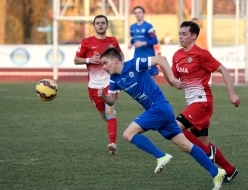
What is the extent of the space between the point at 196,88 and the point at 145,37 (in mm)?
9552

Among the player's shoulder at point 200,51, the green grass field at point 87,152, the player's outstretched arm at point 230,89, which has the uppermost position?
the player's shoulder at point 200,51

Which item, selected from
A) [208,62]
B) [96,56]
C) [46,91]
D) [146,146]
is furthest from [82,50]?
[146,146]

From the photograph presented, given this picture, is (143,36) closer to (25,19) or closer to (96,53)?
(96,53)

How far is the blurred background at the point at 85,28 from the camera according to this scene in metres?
26.0

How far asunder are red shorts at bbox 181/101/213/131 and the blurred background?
13.2 metres

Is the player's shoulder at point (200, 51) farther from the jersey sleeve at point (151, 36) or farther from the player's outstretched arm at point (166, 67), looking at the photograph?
the jersey sleeve at point (151, 36)

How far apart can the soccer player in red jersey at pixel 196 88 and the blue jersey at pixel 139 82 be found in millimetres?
637

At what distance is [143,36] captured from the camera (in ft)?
60.3

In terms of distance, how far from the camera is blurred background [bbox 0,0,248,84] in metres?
26.0

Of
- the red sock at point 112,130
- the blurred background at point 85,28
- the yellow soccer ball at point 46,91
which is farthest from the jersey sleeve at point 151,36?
the yellow soccer ball at point 46,91

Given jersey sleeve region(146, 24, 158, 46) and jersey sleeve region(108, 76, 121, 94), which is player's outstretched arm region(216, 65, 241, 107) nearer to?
jersey sleeve region(108, 76, 121, 94)

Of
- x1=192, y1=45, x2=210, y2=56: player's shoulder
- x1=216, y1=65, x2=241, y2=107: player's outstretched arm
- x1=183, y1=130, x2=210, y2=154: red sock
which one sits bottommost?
x1=183, y1=130, x2=210, y2=154: red sock

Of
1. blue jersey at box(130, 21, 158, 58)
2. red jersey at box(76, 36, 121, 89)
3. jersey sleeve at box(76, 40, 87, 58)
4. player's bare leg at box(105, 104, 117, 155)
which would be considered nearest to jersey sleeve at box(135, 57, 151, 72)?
player's bare leg at box(105, 104, 117, 155)

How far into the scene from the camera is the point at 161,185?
27.4ft
